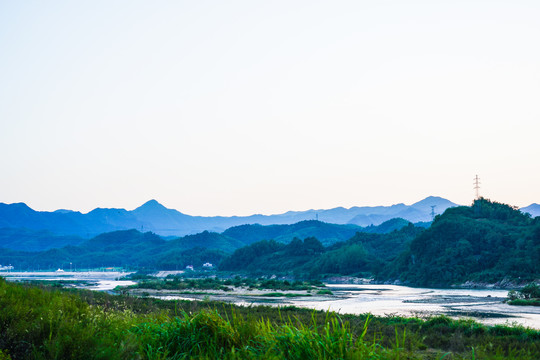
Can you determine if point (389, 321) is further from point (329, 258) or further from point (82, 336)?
point (329, 258)

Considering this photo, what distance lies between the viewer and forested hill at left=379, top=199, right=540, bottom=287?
326 ft

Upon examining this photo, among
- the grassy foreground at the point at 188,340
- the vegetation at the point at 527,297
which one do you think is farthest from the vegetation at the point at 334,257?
the grassy foreground at the point at 188,340

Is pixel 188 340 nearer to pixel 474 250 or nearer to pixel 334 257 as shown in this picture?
pixel 474 250

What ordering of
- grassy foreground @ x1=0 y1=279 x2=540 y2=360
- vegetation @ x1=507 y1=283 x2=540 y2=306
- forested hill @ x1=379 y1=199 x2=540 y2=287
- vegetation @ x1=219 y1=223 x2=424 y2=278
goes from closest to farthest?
grassy foreground @ x1=0 y1=279 x2=540 y2=360 < vegetation @ x1=507 y1=283 x2=540 y2=306 < forested hill @ x1=379 y1=199 x2=540 y2=287 < vegetation @ x1=219 y1=223 x2=424 y2=278

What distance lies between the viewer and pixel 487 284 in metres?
96.1

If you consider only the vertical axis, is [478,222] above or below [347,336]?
above

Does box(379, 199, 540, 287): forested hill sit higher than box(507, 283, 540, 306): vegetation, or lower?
higher

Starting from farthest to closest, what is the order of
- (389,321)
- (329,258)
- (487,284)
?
(329,258) → (487,284) → (389,321)

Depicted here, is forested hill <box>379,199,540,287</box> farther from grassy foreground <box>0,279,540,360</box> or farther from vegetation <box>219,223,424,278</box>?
grassy foreground <box>0,279,540,360</box>

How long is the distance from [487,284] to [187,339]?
95466 millimetres

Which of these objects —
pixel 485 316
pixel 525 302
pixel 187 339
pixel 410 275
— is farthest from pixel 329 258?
pixel 187 339

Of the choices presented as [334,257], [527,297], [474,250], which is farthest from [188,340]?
[334,257]

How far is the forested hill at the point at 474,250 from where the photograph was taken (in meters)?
99.2

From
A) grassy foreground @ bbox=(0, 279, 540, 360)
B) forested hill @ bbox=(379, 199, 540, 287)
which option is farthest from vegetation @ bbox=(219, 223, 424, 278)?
grassy foreground @ bbox=(0, 279, 540, 360)
